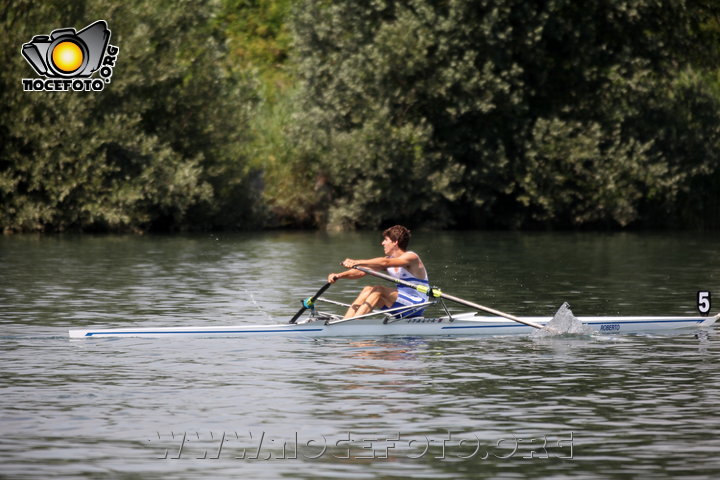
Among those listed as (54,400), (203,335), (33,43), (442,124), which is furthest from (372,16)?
(54,400)

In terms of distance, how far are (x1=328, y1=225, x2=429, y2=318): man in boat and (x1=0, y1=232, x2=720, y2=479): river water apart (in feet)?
1.97

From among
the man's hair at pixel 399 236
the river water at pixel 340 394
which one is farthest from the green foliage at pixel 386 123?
the man's hair at pixel 399 236

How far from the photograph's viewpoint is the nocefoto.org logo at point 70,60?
48.8 metres

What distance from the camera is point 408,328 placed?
62.8 feet

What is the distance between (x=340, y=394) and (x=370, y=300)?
17.6ft

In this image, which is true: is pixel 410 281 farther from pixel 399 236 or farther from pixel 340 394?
pixel 340 394

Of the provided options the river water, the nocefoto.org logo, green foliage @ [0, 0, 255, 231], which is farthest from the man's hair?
the nocefoto.org logo

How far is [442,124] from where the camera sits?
54.2 metres

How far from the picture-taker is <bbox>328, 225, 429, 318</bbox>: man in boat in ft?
63.0

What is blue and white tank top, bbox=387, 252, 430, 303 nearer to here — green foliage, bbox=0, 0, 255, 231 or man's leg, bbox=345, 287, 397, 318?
man's leg, bbox=345, 287, 397, 318

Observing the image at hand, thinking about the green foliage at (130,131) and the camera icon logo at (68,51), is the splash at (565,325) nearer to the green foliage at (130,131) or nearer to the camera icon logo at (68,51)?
the green foliage at (130,131)

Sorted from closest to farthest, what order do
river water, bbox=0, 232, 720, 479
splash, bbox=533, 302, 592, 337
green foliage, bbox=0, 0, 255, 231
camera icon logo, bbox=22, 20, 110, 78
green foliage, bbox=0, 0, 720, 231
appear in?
river water, bbox=0, 232, 720, 479 < splash, bbox=533, 302, 592, 337 < green foliage, bbox=0, 0, 255, 231 < camera icon logo, bbox=22, 20, 110, 78 < green foliage, bbox=0, 0, 720, 231

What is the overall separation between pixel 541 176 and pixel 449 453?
4316 centimetres

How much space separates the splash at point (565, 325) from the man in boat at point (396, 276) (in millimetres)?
1836
